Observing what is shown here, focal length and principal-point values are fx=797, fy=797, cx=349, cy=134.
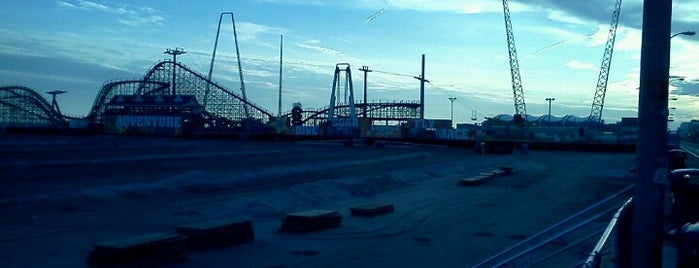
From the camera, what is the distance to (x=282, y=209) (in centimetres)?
2392

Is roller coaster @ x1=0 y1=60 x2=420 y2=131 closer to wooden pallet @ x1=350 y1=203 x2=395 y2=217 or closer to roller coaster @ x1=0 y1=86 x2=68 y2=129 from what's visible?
roller coaster @ x1=0 y1=86 x2=68 y2=129

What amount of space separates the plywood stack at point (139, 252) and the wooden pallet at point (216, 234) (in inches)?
45.6

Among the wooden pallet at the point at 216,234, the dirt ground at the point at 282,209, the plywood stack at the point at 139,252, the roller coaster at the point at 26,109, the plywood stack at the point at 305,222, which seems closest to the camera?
the plywood stack at the point at 139,252

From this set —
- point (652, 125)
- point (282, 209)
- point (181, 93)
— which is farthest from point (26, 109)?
point (652, 125)

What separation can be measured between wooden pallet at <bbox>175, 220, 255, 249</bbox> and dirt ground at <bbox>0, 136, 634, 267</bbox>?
22cm

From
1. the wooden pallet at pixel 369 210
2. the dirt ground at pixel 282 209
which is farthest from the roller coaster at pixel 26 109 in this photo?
the wooden pallet at pixel 369 210

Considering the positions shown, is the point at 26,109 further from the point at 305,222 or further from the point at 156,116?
the point at 305,222

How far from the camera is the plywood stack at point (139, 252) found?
13195mm

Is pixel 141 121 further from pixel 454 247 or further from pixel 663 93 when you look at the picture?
pixel 663 93

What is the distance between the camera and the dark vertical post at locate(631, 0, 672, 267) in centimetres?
588

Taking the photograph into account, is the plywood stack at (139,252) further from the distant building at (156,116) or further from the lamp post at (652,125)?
the distant building at (156,116)

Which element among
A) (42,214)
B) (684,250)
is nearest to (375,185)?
(42,214)

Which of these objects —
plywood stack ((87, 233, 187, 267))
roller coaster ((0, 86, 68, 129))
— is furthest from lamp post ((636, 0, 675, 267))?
roller coaster ((0, 86, 68, 129))

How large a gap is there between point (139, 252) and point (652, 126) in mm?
9656
